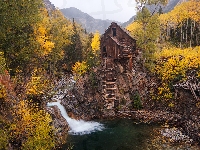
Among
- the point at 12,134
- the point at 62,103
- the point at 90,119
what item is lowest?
the point at 90,119

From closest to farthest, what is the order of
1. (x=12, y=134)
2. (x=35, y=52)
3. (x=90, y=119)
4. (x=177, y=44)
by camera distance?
(x=12, y=134) < (x=35, y=52) < (x=90, y=119) < (x=177, y=44)

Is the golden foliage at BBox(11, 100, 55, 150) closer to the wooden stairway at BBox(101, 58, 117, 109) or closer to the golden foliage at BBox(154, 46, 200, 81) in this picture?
the wooden stairway at BBox(101, 58, 117, 109)

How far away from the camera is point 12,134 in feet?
56.7

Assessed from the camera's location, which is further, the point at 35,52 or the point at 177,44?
the point at 177,44

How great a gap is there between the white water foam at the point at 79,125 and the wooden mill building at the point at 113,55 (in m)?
6.25

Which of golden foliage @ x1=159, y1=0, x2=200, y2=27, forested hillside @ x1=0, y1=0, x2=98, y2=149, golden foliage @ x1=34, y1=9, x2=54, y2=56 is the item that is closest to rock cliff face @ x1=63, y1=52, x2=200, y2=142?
golden foliage @ x1=34, y1=9, x2=54, y2=56

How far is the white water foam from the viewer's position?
3400cm

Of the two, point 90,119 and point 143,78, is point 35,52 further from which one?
point 143,78

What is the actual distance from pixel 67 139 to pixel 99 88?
48.7 feet

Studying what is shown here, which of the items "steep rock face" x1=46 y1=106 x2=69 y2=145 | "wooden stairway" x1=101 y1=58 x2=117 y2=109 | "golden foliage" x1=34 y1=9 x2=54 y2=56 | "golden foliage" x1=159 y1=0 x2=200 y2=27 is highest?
"golden foliage" x1=159 y1=0 x2=200 y2=27

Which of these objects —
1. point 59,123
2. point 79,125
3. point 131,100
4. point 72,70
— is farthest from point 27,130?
point 72,70

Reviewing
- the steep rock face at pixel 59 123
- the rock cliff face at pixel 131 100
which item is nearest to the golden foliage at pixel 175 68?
the rock cliff face at pixel 131 100

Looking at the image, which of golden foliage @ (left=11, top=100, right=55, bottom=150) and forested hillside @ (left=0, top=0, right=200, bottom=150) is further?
forested hillside @ (left=0, top=0, right=200, bottom=150)

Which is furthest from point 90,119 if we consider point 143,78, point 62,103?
point 143,78
